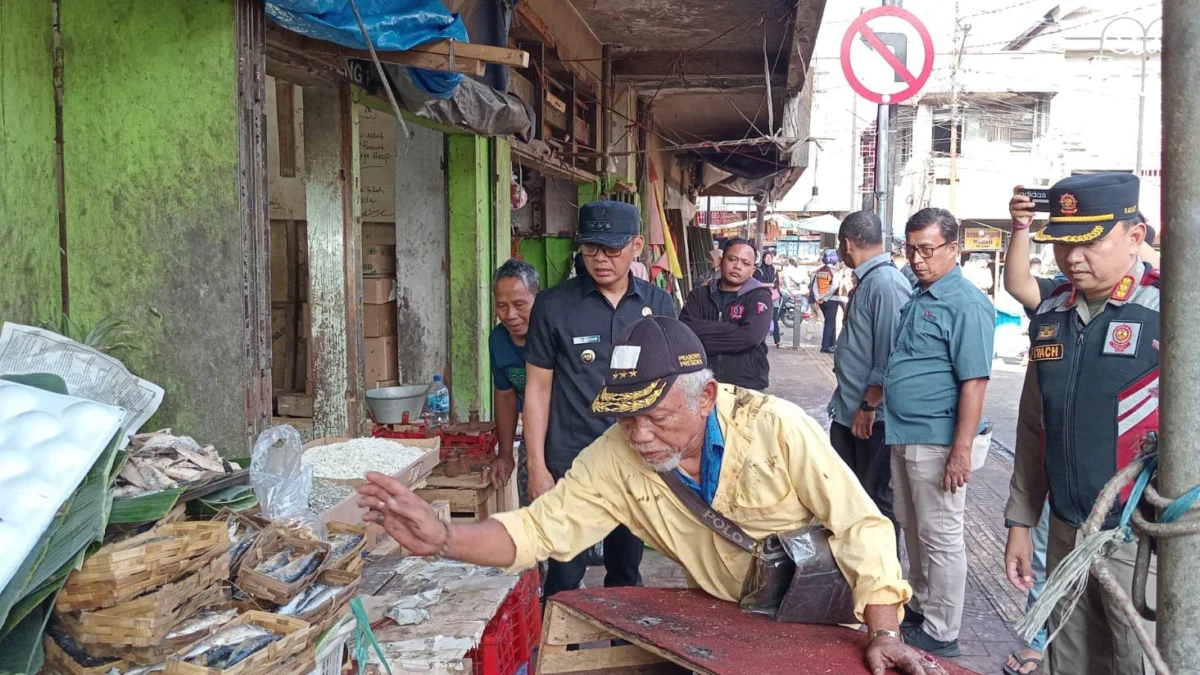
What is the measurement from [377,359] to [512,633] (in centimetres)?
368

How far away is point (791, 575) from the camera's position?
2232mm

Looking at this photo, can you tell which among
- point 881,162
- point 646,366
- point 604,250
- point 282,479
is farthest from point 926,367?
point 881,162

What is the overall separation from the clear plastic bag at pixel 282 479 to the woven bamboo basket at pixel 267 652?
0.68 m

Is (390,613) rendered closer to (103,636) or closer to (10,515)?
(103,636)

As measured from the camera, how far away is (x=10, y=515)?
6.40ft

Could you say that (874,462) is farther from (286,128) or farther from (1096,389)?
(286,128)

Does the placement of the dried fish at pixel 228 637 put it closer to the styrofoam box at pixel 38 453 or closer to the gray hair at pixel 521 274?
the styrofoam box at pixel 38 453

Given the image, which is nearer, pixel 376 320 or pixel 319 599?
pixel 319 599

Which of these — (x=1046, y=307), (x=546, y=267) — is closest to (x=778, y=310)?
(x=546, y=267)

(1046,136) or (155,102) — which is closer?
(155,102)

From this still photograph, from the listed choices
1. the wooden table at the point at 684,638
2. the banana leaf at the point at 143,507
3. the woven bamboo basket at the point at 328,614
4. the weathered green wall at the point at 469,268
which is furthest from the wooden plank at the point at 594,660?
the weathered green wall at the point at 469,268

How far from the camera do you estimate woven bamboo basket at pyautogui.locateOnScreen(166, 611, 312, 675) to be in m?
2.06

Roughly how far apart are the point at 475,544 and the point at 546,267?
7416 millimetres

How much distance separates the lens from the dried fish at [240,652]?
2100 millimetres
